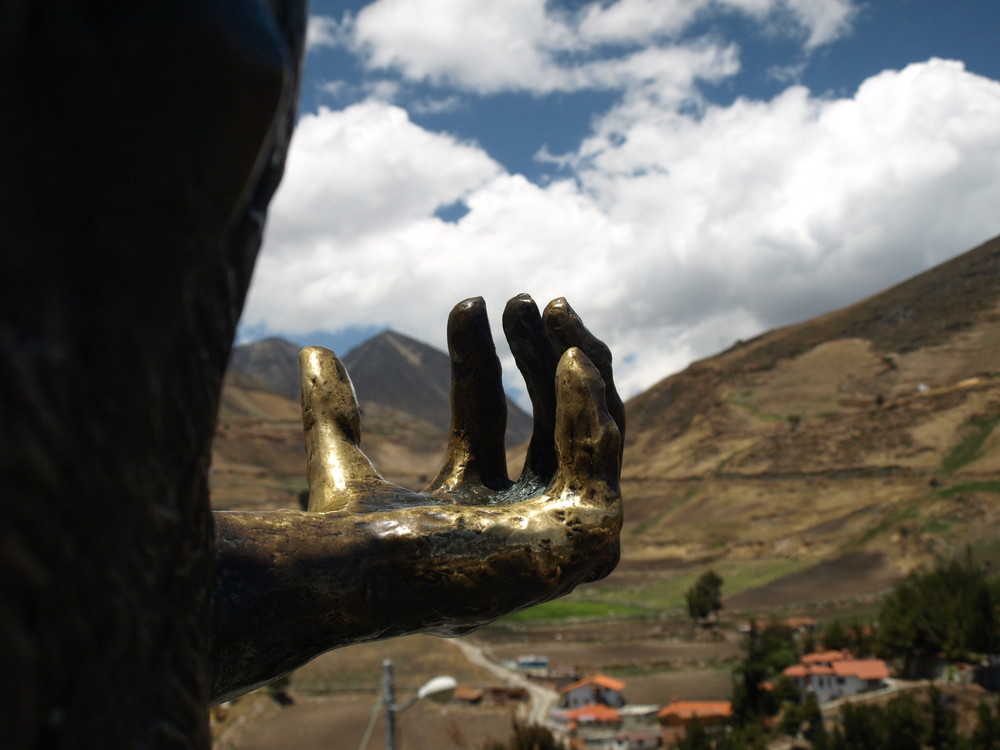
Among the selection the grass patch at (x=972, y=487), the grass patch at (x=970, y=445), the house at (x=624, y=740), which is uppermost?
the grass patch at (x=970, y=445)

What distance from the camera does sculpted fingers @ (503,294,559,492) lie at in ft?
8.65

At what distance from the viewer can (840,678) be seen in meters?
24.7

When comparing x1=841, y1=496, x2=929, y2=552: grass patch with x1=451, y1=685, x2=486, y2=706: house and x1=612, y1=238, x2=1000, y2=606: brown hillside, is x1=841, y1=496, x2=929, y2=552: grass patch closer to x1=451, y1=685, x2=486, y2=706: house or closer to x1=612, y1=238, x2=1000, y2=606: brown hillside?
x1=612, y1=238, x2=1000, y2=606: brown hillside

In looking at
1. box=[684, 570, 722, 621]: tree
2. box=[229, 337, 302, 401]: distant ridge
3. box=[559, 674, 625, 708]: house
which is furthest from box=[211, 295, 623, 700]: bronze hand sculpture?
box=[229, 337, 302, 401]: distant ridge

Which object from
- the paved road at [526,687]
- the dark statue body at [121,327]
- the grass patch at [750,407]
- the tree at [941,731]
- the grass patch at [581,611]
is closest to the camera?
the dark statue body at [121,327]

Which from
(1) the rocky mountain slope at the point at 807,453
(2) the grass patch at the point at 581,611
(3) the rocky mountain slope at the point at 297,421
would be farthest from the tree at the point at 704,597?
(3) the rocky mountain slope at the point at 297,421

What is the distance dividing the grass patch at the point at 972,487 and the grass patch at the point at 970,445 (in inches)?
171

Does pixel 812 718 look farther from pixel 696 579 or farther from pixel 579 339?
pixel 696 579

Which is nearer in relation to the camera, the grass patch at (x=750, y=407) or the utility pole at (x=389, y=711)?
the utility pole at (x=389, y=711)

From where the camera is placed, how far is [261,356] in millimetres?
191000

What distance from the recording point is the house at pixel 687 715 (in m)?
22.2

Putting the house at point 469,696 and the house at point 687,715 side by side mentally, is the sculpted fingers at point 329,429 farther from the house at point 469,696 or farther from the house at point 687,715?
the house at point 469,696

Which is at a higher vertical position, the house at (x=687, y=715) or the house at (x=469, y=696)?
the house at (x=469, y=696)

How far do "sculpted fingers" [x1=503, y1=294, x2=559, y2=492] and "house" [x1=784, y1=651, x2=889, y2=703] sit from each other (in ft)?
78.7
